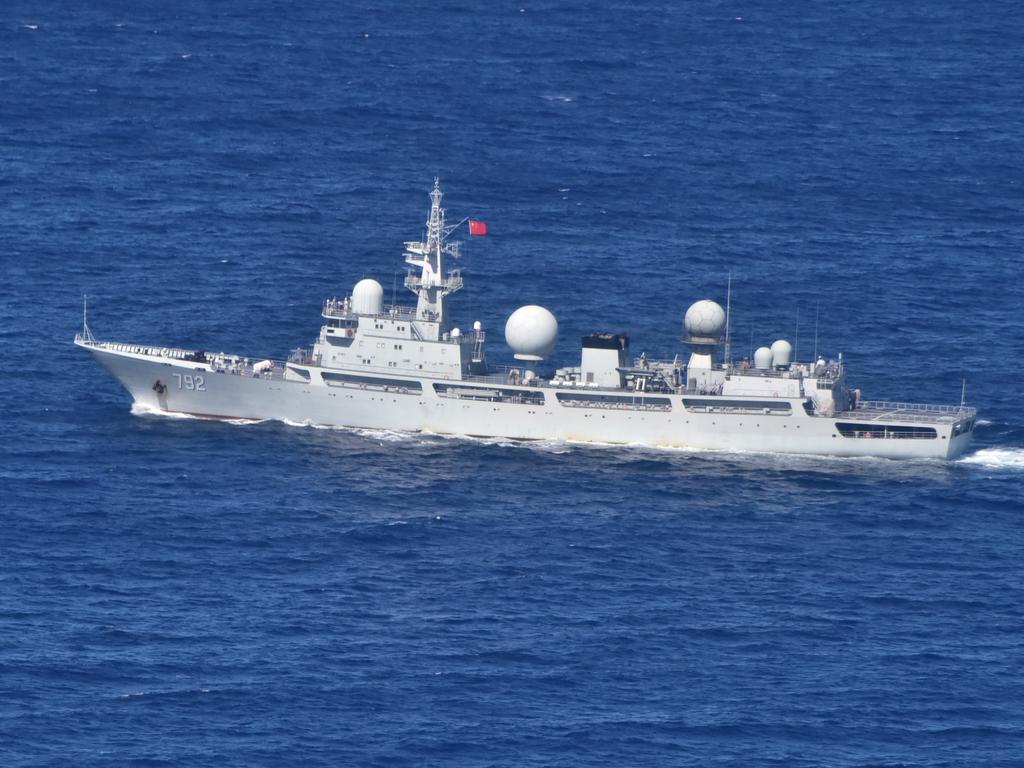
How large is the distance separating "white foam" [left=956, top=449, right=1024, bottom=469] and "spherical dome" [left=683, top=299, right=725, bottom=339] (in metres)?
16.9

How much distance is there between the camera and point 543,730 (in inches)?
4181

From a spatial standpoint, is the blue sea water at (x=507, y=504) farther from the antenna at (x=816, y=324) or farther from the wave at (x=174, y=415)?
the wave at (x=174, y=415)

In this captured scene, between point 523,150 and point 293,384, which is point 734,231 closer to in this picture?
point 523,150

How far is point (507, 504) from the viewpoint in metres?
135

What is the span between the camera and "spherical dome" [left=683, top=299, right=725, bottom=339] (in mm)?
149000

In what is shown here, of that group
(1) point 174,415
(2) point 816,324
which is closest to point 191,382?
(1) point 174,415

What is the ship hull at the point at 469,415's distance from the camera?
146000 mm

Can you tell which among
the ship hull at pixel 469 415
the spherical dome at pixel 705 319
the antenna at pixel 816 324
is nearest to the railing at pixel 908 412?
the ship hull at pixel 469 415

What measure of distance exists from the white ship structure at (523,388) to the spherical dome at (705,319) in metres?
0.09

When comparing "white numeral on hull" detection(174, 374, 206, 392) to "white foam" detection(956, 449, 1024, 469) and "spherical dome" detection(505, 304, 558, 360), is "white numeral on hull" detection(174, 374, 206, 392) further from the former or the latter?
"white foam" detection(956, 449, 1024, 469)

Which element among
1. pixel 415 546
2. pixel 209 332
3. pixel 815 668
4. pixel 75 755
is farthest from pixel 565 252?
pixel 75 755

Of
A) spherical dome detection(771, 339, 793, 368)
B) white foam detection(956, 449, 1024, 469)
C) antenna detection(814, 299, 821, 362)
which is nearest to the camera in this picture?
white foam detection(956, 449, 1024, 469)

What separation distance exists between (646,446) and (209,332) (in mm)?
32466

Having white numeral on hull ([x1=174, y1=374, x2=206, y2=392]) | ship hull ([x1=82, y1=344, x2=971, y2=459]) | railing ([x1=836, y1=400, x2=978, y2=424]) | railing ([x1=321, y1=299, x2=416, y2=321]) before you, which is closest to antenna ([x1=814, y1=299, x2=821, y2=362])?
railing ([x1=836, y1=400, x2=978, y2=424])
